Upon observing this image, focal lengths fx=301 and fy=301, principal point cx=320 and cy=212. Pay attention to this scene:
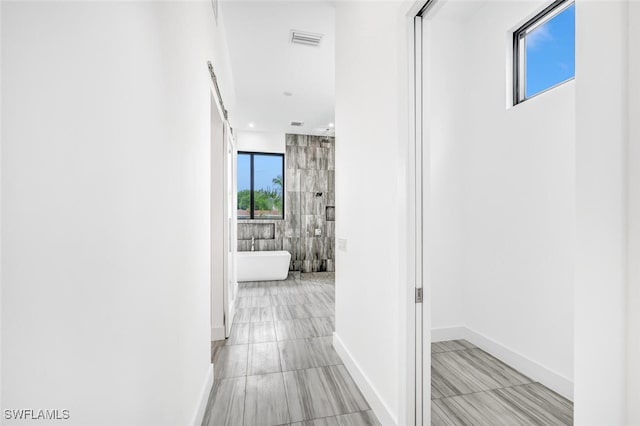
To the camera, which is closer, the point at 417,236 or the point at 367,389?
the point at 417,236

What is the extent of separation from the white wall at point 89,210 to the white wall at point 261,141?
5296 mm

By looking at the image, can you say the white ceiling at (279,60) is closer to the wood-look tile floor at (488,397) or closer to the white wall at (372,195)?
the white wall at (372,195)

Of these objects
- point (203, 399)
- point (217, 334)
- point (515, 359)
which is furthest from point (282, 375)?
point (515, 359)

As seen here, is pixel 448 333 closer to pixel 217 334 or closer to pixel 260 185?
pixel 217 334

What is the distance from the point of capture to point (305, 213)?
21.6 ft

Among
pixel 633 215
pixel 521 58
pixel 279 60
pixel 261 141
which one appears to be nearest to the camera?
pixel 633 215

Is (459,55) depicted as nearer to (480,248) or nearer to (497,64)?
(497,64)

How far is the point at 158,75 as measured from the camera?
1.03 meters

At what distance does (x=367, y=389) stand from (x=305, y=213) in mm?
4866

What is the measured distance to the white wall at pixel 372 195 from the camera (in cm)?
154

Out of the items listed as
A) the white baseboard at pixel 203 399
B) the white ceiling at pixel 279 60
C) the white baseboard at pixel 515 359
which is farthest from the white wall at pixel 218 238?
the white baseboard at pixel 515 359

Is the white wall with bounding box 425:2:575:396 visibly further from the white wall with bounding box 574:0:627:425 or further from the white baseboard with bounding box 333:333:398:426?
the white wall with bounding box 574:0:627:425

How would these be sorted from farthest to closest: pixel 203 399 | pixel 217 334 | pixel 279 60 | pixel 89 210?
pixel 279 60, pixel 217 334, pixel 203 399, pixel 89 210

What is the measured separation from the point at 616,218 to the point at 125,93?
1.14 m
